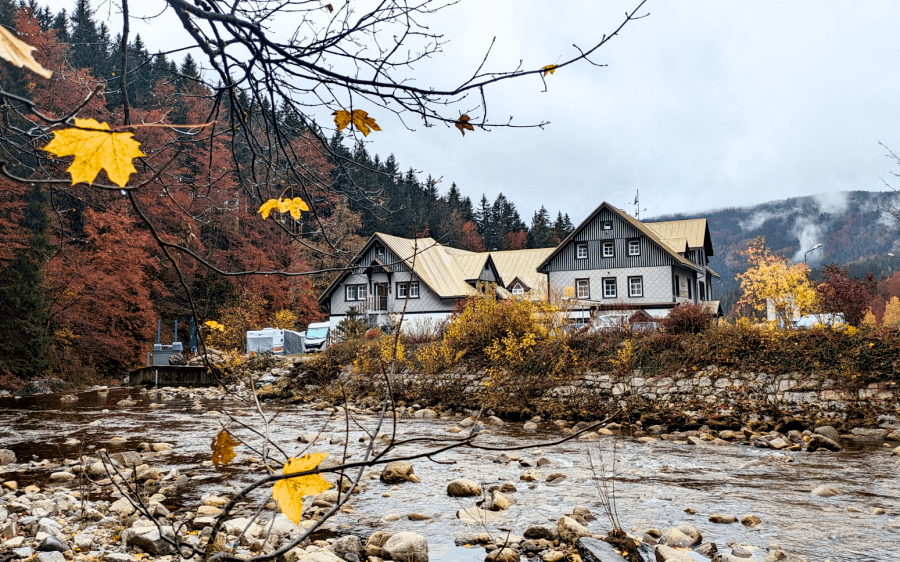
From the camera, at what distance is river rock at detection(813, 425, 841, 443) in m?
10.6

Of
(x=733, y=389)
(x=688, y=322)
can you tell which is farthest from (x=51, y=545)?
(x=688, y=322)

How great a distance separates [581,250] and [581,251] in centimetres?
7

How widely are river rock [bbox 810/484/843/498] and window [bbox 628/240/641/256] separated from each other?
31.9m

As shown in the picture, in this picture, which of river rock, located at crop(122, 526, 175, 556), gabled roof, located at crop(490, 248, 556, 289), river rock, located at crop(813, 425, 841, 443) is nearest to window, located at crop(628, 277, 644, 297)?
gabled roof, located at crop(490, 248, 556, 289)

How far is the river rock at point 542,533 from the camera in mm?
5125

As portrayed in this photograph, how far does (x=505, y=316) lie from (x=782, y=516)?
12162 millimetres

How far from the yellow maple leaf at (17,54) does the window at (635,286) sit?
126 ft

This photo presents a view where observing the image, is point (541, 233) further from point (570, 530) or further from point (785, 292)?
point (570, 530)

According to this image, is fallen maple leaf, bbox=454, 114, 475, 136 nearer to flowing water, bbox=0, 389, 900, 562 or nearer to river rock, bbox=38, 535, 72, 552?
flowing water, bbox=0, 389, 900, 562

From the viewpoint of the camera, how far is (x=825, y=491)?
22.2ft

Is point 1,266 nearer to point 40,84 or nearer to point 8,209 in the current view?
point 8,209

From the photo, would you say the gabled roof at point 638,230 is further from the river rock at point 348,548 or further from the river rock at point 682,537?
the river rock at point 348,548

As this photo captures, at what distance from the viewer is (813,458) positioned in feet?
29.7

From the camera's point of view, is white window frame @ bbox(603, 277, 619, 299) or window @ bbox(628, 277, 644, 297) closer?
window @ bbox(628, 277, 644, 297)
